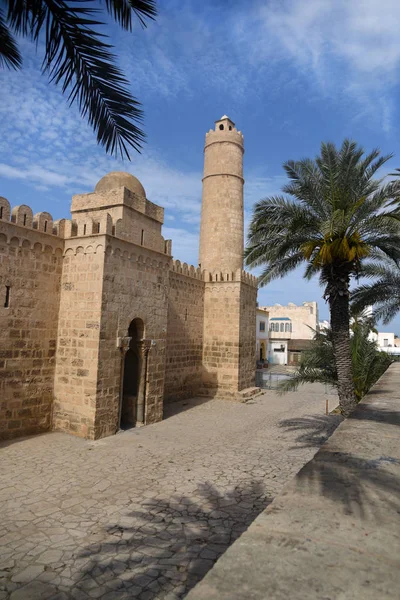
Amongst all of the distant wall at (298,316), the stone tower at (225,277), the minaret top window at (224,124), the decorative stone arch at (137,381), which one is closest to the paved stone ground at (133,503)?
the decorative stone arch at (137,381)

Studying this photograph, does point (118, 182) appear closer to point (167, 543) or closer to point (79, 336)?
point (79, 336)

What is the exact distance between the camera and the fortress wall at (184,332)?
14750 millimetres

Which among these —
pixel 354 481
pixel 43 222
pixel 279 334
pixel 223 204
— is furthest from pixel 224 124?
pixel 279 334

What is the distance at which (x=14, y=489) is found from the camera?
6.14 m

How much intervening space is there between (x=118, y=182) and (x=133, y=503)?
815 cm

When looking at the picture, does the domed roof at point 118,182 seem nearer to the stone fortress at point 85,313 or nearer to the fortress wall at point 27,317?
the stone fortress at point 85,313

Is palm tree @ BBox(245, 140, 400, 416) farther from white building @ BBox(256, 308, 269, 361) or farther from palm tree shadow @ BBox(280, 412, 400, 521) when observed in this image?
white building @ BBox(256, 308, 269, 361)

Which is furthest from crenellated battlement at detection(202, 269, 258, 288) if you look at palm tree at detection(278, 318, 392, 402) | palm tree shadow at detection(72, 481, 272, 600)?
palm tree shadow at detection(72, 481, 272, 600)

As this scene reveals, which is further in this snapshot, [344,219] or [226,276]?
[226,276]

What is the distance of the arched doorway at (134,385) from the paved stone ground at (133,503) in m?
0.78

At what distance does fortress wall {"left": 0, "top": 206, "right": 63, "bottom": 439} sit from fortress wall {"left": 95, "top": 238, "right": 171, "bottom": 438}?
133cm

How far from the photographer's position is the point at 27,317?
29.7 feet

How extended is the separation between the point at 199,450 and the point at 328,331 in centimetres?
466

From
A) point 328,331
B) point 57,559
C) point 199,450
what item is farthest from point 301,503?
point 328,331
